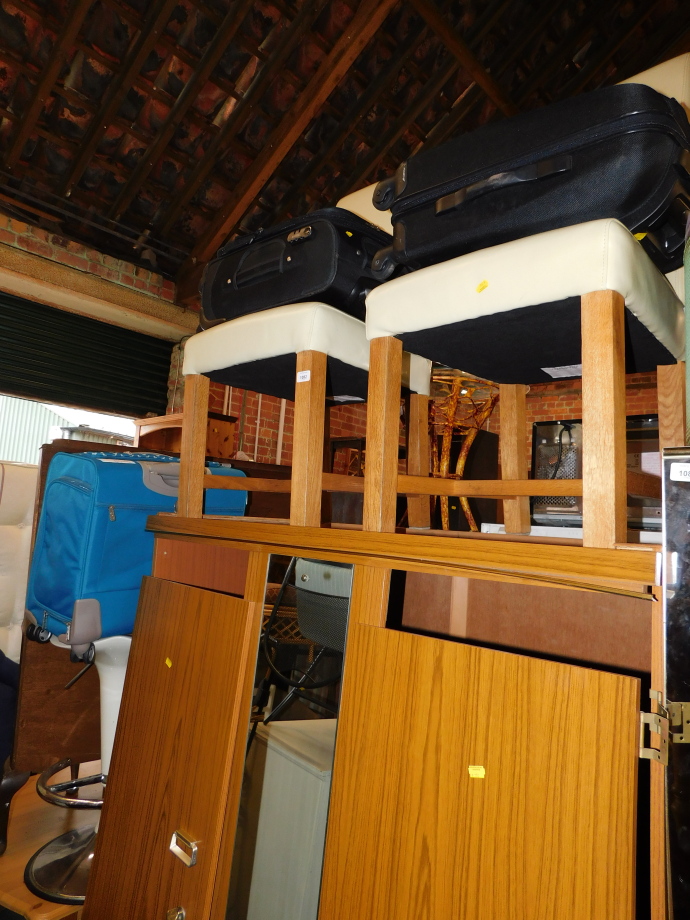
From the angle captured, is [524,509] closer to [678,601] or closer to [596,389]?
[596,389]

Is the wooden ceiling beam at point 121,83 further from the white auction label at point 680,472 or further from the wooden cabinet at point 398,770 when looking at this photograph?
the white auction label at point 680,472

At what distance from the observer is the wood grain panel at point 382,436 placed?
101 cm

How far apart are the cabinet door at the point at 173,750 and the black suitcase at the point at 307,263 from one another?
63cm

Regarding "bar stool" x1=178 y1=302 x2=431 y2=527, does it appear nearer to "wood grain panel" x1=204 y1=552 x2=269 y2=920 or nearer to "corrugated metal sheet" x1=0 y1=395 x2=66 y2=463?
"wood grain panel" x1=204 y1=552 x2=269 y2=920

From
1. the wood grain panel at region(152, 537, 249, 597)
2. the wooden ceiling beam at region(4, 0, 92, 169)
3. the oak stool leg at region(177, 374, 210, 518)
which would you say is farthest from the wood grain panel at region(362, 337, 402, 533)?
the wooden ceiling beam at region(4, 0, 92, 169)

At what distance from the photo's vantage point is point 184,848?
3.57 feet

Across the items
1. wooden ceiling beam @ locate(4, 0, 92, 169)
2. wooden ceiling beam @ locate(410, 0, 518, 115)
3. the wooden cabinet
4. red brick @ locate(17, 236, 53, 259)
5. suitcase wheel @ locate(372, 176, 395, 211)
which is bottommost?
the wooden cabinet

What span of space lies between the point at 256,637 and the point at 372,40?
13.3 feet

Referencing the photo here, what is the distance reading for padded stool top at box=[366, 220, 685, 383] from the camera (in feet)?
2.58

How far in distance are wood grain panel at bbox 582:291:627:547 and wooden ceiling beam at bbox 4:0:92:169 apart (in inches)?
138

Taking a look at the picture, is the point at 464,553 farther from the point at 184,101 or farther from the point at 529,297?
the point at 184,101

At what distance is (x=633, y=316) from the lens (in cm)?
88

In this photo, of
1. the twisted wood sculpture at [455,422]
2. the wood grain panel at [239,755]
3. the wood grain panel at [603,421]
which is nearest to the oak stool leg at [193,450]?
the wood grain panel at [239,755]

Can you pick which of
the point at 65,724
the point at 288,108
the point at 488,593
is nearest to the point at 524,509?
the point at 488,593
